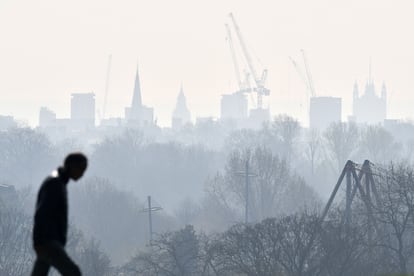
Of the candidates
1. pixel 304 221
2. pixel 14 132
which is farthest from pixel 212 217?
pixel 14 132

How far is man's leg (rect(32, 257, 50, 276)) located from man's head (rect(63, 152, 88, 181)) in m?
0.68

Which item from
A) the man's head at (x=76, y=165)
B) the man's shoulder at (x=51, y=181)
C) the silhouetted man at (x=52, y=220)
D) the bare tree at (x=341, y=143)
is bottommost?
the bare tree at (x=341, y=143)

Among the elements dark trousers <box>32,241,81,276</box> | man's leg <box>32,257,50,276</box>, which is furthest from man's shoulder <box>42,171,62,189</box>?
man's leg <box>32,257,50,276</box>

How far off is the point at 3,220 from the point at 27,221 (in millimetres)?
3016

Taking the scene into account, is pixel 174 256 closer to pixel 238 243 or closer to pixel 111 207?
pixel 238 243

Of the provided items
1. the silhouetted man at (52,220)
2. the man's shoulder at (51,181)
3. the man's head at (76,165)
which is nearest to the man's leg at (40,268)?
the silhouetted man at (52,220)

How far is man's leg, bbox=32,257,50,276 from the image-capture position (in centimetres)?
1195

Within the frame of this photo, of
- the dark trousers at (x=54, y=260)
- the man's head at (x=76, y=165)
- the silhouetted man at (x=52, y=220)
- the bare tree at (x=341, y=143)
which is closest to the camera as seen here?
the dark trousers at (x=54, y=260)

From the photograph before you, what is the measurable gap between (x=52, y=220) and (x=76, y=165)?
1.57 ft

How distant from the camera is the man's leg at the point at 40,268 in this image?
39.2 feet

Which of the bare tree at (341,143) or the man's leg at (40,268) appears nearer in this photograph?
the man's leg at (40,268)

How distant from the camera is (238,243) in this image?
49.4 metres

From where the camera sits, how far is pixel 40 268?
39.4ft

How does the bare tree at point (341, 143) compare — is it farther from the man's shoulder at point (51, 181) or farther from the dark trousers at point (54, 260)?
the dark trousers at point (54, 260)
